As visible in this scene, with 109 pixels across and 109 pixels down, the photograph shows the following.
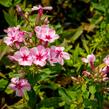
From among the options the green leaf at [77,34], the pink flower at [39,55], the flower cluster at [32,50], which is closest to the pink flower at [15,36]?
the flower cluster at [32,50]

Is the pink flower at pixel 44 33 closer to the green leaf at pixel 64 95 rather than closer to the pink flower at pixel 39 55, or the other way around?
the pink flower at pixel 39 55

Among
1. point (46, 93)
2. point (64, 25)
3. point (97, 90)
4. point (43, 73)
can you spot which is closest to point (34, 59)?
point (43, 73)

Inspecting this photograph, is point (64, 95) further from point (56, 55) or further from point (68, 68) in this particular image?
point (68, 68)

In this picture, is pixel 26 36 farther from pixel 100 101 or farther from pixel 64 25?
pixel 64 25

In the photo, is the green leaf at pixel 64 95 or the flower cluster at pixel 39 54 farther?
the green leaf at pixel 64 95

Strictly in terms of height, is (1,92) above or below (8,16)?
below

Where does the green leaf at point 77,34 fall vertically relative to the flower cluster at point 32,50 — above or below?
above

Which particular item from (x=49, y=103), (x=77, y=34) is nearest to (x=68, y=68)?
(x=77, y=34)
